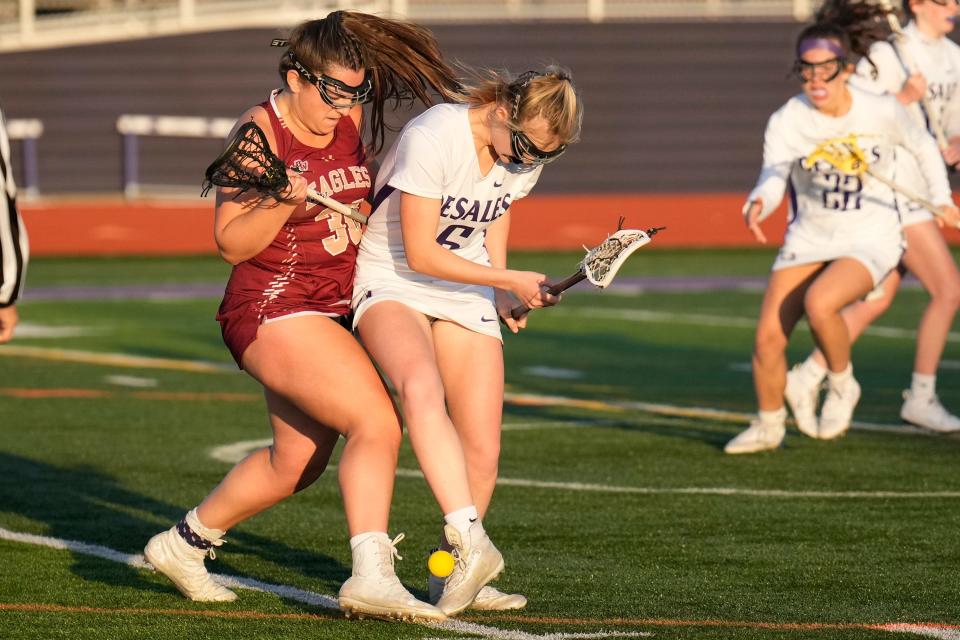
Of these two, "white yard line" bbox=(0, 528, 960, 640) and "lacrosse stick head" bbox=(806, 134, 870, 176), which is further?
"lacrosse stick head" bbox=(806, 134, 870, 176)

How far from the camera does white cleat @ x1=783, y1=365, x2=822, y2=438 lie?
31.7 feet

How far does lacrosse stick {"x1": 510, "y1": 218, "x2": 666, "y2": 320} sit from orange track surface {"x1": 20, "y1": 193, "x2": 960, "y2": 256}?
62.2 ft

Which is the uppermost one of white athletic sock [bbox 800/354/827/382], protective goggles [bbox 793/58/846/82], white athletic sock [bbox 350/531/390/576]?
protective goggles [bbox 793/58/846/82]

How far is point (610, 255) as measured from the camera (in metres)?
5.57

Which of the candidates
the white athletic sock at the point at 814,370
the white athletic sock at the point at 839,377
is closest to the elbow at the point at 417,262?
the white athletic sock at the point at 839,377

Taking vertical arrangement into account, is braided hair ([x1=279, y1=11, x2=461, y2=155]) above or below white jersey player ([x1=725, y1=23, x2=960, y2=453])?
above

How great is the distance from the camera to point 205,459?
8977 millimetres

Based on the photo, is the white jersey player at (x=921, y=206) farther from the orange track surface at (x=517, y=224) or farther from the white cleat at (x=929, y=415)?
the orange track surface at (x=517, y=224)

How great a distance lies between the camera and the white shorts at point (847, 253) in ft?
30.2

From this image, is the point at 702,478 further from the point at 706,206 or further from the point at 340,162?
the point at 706,206

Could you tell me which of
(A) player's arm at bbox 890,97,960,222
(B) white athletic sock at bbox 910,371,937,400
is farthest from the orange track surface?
(A) player's arm at bbox 890,97,960,222

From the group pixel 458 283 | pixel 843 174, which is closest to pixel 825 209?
pixel 843 174

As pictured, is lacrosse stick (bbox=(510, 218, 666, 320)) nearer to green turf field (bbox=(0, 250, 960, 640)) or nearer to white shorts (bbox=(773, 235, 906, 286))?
green turf field (bbox=(0, 250, 960, 640))

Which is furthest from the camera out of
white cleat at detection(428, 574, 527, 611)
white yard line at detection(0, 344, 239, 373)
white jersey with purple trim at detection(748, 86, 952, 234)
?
white yard line at detection(0, 344, 239, 373)
